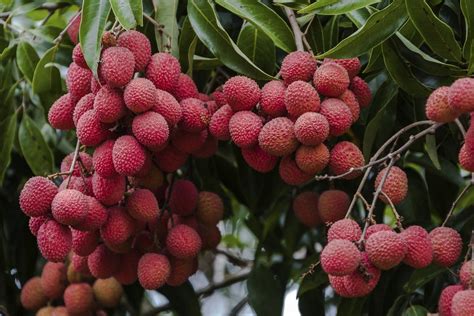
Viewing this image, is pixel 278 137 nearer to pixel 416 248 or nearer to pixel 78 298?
pixel 416 248

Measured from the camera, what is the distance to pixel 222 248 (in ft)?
9.10

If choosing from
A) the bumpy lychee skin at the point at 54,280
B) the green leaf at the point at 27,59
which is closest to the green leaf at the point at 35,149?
the green leaf at the point at 27,59

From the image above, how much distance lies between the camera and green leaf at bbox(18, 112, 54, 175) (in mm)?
1902

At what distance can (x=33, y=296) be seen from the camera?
6.87 ft

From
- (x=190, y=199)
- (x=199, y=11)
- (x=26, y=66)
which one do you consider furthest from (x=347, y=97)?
(x=26, y=66)

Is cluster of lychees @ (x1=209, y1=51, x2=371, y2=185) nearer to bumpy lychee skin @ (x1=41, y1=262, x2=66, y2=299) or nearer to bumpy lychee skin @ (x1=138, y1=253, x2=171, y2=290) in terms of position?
bumpy lychee skin @ (x1=138, y1=253, x2=171, y2=290)

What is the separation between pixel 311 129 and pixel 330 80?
0.08m

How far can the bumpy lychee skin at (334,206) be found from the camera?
171cm

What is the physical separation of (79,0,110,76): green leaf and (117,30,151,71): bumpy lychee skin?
4cm

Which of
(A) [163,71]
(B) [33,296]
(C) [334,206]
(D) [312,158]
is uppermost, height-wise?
(A) [163,71]

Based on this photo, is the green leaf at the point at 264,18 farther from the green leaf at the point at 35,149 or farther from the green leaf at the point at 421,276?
the green leaf at the point at 35,149

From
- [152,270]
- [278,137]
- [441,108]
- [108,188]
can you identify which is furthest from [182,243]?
[441,108]

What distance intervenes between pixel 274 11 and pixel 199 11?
0.39 ft

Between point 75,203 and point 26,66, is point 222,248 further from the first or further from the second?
point 75,203
